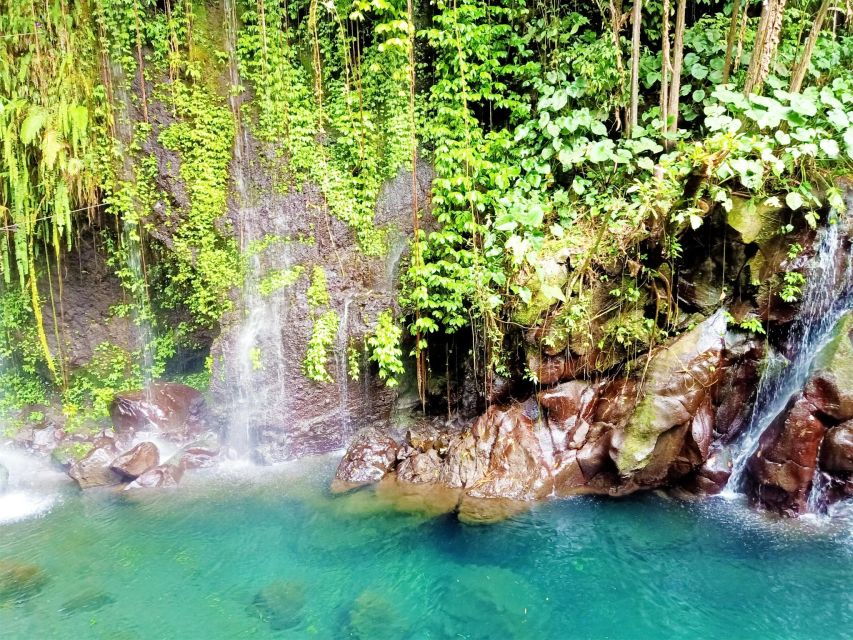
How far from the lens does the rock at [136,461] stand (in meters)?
7.22

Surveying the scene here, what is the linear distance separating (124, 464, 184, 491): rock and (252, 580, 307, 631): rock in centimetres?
266

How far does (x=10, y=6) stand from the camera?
23.4ft

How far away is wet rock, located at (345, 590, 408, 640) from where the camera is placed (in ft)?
15.3

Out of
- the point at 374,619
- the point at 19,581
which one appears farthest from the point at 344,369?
the point at 19,581

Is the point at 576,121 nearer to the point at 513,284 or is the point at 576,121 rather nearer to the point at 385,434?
the point at 513,284

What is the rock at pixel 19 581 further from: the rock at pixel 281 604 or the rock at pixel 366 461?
the rock at pixel 366 461

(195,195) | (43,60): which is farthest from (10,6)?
(195,195)

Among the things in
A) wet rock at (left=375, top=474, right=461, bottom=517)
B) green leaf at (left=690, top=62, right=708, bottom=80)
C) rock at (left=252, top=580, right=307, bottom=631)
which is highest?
green leaf at (left=690, top=62, right=708, bottom=80)

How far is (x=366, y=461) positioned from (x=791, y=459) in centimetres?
480

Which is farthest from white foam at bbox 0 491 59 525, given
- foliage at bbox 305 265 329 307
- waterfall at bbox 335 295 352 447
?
foliage at bbox 305 265 329 307

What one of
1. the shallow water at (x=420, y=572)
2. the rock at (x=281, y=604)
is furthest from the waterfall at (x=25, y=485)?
the rock at (x=281, y=604)

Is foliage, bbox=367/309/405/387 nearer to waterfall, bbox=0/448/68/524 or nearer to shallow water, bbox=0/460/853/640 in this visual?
shallow water, bbox=0/460/853/640

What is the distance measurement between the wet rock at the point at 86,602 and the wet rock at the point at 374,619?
7.52 feet

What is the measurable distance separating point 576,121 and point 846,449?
463cm
